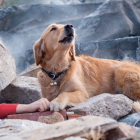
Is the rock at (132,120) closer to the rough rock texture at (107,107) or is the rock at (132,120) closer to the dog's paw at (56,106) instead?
the rough rock texture at (107,107)

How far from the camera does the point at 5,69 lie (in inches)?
196

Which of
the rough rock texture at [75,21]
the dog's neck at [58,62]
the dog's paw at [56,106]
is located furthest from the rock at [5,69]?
the rough rock texture at [75,21]

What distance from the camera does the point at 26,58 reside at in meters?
9.54

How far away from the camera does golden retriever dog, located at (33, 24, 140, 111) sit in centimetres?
404

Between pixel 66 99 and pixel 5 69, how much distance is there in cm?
204

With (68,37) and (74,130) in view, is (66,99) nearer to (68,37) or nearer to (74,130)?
(68,37)

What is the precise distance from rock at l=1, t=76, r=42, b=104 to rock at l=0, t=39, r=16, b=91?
0.23 metres

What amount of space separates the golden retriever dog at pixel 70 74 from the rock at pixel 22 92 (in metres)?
1.02

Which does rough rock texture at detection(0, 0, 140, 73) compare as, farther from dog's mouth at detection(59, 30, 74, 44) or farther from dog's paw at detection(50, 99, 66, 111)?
dog's paw at detection(50, 99, 66, 111)

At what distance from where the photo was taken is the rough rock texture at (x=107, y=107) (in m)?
3.14

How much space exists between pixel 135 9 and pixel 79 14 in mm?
2906

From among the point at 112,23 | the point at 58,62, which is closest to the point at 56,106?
the point at 58,62

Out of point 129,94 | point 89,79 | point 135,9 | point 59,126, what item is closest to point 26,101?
point 89,79

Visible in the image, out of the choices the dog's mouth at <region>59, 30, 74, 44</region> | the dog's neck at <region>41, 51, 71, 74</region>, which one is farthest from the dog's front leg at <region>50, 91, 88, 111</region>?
A: the dog's mouth at <region>59, 30, 74, 44</region>
